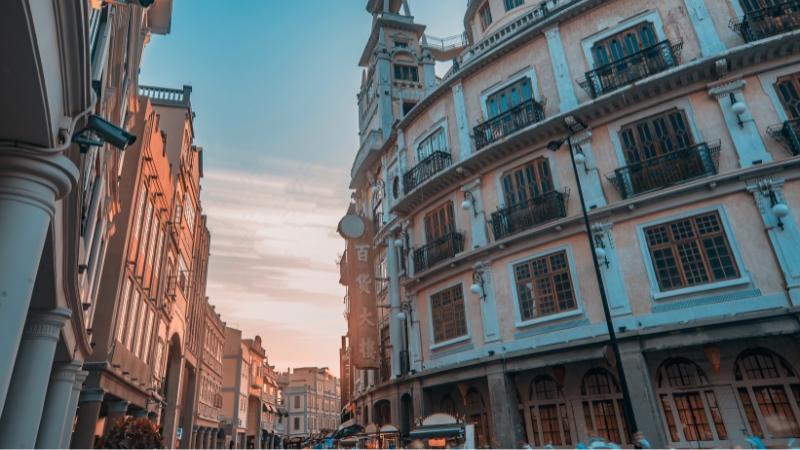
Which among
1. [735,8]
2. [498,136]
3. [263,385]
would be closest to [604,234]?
[498,136]

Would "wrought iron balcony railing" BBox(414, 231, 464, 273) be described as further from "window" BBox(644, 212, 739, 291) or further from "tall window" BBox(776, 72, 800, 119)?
"tall window" BBox(776, 72, 800, 119)

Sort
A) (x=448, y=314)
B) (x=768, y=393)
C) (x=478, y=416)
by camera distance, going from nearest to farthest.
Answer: (x=768, y=393) < (x=478, y=416) < (x=448, y=314)

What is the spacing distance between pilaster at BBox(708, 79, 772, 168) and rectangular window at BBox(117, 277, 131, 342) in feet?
70.7

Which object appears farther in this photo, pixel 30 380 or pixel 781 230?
pixel 781 230

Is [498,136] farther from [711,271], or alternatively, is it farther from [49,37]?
[49,37]

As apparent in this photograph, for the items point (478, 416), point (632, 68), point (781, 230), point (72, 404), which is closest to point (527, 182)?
point (632, 68)

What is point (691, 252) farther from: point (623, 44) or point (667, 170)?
point (623, 44)

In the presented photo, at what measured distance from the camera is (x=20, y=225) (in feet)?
14.1

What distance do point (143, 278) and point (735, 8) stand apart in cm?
2521

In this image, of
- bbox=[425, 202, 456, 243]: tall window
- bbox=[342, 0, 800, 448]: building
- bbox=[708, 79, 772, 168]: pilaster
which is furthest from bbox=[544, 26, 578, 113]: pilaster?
bbox=[425, 202, 456, 243]: tall window

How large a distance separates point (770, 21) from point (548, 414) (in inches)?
570

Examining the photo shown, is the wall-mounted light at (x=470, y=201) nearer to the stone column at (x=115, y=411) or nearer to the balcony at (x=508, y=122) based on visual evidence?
the balcony at (x=508, y=122)

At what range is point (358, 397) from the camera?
93.6 ft

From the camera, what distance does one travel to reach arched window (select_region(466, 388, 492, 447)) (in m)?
17.6
